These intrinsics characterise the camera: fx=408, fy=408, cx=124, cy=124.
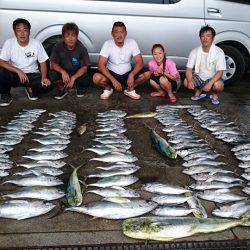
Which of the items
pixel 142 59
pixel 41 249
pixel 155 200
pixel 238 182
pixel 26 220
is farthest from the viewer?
pixel 142 59

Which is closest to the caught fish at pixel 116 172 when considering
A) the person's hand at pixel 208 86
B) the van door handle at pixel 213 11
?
the person's hand at pixel 208 86

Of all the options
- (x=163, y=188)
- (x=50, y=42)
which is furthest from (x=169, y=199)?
(x=50, y=42)

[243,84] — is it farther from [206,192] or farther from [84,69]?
[206,192]

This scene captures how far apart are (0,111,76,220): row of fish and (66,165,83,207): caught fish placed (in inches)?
3.3

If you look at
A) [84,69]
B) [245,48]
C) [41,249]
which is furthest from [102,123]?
[245,48]

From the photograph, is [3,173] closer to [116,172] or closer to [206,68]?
[116,172]

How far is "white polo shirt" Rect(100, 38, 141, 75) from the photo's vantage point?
23.3ft

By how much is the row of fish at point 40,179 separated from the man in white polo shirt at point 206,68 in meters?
2.56

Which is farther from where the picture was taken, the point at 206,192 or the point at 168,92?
the point at 168,92

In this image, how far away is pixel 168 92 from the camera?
7.17 m

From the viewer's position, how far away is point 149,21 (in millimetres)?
7406

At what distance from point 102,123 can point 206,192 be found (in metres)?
2.37

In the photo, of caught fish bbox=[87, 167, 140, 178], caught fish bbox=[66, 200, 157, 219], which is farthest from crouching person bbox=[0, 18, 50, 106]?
caught fish bbox=[66, 200, 157, 219]

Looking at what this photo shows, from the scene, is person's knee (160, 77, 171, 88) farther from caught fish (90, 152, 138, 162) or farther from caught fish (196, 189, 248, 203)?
caught fish (196, 189, 248, 203)
